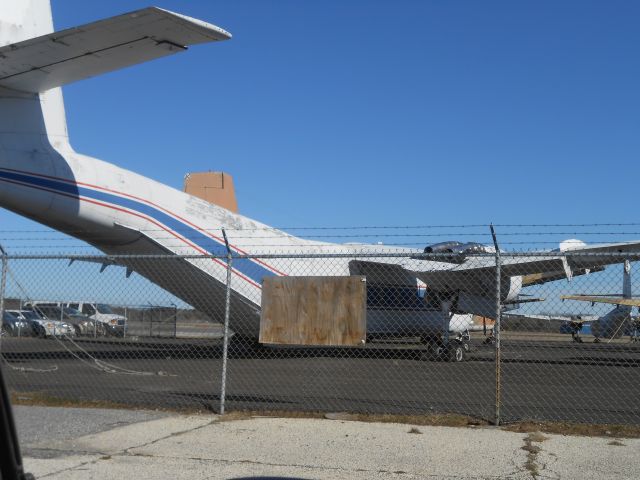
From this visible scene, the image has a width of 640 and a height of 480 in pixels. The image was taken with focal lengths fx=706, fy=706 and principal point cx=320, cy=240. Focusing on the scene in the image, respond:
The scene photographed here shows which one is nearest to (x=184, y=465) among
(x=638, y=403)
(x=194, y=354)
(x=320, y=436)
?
(x=320, y=436)

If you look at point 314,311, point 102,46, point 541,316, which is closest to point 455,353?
point 314,311

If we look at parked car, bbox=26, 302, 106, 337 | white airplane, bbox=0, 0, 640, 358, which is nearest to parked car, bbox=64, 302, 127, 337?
parked car, bbox=26, 302, 106, 337

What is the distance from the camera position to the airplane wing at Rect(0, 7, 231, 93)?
9.38m

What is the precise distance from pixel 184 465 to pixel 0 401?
4367 mm

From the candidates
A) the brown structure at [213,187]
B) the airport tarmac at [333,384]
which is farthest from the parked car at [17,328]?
the brown structure at [213,187]

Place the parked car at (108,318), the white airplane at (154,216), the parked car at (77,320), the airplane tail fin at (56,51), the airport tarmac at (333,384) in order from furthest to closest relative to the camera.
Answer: the parked car at (108,318)
the parked car at (77,320)
the white airplane at (154,216)
the airport tarmac at (333,384)
the airplane tail fin at (56,51)

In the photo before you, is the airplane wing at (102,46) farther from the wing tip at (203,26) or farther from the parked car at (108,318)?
the parked car at (108,318)

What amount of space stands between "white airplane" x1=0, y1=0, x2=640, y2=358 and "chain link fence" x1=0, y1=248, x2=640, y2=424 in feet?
0.29

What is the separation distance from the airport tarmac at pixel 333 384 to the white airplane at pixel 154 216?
209 cm

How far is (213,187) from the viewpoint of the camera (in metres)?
23.6

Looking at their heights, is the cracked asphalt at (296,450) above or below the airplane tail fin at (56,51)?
below

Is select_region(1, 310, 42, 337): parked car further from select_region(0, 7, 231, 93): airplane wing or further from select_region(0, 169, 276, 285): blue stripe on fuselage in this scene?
select_region(0, 7, 231, 93): airplane wing

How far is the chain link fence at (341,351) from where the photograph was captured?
9.42m

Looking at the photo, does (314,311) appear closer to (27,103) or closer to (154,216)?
(27,103)
